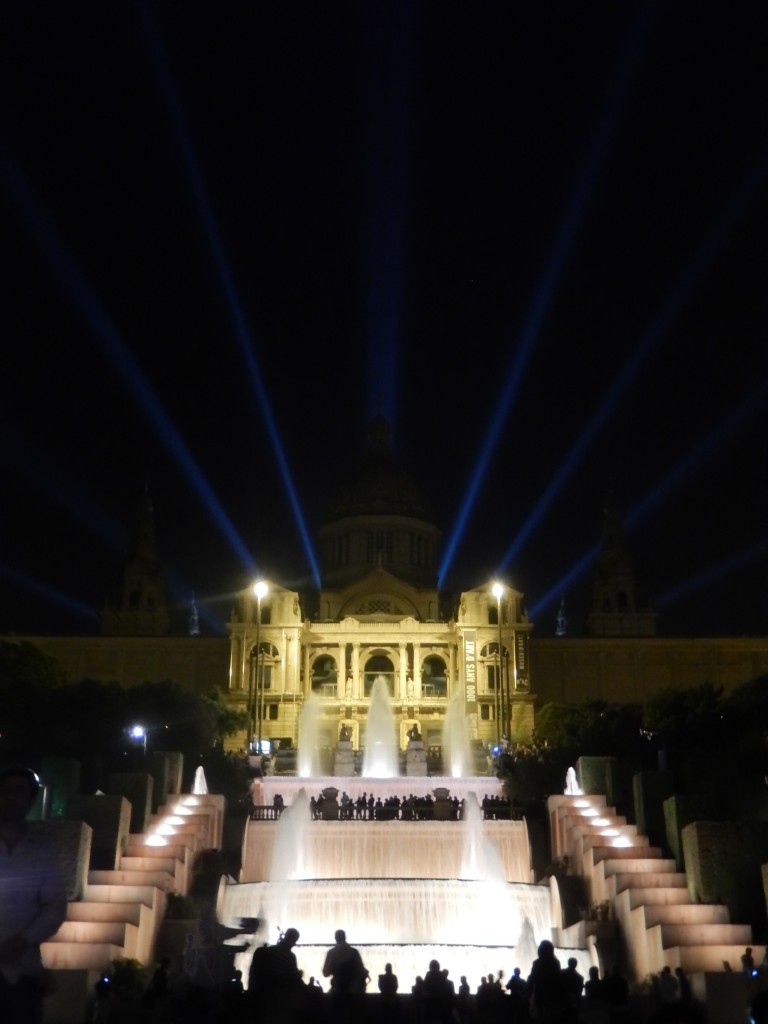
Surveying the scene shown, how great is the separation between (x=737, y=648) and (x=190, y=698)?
41430 mm

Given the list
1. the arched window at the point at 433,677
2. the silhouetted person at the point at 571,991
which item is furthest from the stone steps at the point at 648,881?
the arched window at the point at 433,677

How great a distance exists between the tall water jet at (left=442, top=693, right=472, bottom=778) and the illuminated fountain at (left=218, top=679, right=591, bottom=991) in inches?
565

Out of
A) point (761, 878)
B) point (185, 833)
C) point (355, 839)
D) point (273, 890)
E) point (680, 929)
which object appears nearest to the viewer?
point (680, 929)

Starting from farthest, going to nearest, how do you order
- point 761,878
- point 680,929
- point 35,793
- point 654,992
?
point 761,878 → point 680,929 → point 654,992 → point 35,793

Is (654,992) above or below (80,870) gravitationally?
below

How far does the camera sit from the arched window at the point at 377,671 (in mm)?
82875

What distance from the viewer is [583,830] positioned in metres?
37.2

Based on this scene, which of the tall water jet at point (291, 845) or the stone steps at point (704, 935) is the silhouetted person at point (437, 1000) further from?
the tall water jet at point (291, 845)

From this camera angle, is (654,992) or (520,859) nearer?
(654,992)

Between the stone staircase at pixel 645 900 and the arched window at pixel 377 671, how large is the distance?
43.2 meters

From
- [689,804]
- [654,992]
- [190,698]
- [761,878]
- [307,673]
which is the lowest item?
[654,992]

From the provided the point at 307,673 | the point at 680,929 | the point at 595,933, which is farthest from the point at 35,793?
the point at 307,673

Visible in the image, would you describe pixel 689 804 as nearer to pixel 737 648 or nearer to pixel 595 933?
pixel 595 933

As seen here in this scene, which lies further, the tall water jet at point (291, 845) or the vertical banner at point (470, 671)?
the vertical banner at point (470, 671)
